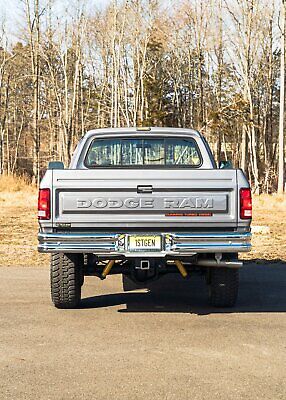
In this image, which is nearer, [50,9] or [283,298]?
[283,298]

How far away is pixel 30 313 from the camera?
691cm

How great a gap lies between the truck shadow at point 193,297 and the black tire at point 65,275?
1.64 ft

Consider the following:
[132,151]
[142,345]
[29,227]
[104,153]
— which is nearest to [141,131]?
[132,151]

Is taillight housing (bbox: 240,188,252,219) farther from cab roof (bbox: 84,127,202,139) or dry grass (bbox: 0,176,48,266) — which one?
dry grass (bbox: 0,176,48,266)

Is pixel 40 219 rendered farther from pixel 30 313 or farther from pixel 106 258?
pixel 30 313

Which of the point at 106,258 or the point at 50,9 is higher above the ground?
the point at 50,9

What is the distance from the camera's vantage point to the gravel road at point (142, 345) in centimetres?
447

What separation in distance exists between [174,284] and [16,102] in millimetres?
53547

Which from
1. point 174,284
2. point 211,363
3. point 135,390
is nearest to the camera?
point 135,390

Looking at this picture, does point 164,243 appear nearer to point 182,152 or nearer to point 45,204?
point 45,204

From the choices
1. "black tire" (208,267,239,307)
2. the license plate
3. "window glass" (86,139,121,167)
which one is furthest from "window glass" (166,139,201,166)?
the license plate

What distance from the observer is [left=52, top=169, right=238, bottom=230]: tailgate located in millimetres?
6184

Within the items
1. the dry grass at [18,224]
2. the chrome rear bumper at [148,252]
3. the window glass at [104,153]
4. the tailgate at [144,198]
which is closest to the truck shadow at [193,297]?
the chrome rear bumper at [148,252]

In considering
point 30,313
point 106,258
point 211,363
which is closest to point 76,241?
point 106,258
